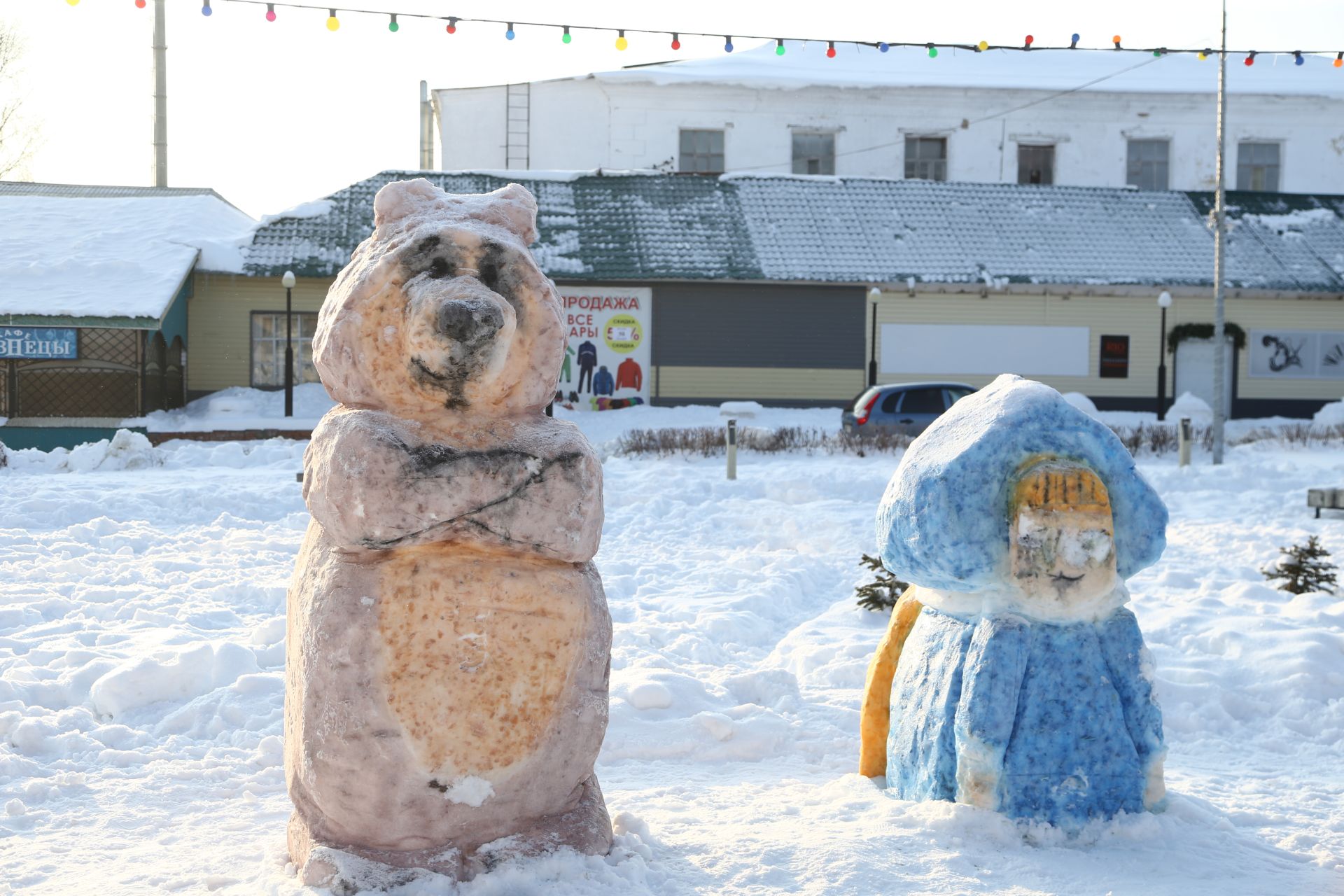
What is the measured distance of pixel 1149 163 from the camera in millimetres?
29266

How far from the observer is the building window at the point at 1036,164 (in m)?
29.2

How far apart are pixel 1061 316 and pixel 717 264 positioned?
6894mm

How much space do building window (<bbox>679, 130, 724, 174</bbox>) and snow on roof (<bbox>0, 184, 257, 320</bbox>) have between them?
971 cm

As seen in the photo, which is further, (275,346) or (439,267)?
(275,346)

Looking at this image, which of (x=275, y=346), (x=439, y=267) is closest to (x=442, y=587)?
(x=439, y=267)

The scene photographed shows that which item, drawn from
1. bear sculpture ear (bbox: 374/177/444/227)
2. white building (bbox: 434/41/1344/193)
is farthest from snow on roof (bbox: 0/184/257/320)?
bear sculpture ear (bbox: 374/177/444/227)

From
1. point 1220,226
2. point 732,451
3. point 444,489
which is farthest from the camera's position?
point 1220,226

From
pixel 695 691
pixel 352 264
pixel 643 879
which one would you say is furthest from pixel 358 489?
pixel 695 691

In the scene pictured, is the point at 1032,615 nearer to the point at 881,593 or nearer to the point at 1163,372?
the point at 881,593

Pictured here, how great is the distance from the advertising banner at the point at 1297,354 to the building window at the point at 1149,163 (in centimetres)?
583

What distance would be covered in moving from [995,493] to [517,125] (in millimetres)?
26214

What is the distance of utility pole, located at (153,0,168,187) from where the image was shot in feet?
89.8

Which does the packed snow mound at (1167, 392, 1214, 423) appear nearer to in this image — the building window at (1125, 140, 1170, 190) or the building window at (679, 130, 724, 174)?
the building window at (1125, 140, 1170, 190)

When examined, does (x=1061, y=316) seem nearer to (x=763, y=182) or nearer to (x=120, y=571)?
(x=763, y=182)
